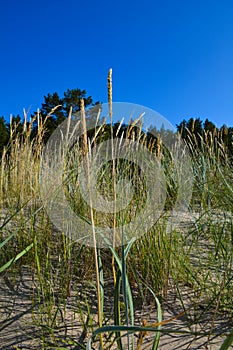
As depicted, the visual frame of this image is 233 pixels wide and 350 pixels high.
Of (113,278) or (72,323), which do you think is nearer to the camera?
(72,323)

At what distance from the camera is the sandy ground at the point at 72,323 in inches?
32.6

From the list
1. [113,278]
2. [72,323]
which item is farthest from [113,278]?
[72,323]

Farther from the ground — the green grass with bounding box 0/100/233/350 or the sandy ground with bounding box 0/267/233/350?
the green grass with bounding box 0/100/233/350

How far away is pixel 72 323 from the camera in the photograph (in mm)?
913

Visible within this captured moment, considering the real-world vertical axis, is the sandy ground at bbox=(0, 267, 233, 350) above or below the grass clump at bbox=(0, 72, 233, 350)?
below

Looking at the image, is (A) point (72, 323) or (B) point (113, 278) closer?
(A) point (72, 323)

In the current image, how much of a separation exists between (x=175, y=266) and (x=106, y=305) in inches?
12.4

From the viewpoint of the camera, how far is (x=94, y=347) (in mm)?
800

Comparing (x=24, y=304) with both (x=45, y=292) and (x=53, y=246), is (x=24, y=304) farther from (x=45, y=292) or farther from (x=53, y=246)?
(x=53, y=246)

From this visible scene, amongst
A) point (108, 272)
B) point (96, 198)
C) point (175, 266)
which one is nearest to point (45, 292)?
point (108, 272)

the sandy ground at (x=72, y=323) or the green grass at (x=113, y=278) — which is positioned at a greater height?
the green grass at (x=113, y=278)

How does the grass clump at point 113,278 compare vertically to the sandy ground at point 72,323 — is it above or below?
above

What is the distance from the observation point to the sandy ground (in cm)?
83

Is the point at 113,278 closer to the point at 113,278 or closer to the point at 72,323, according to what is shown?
the point at 113,278
